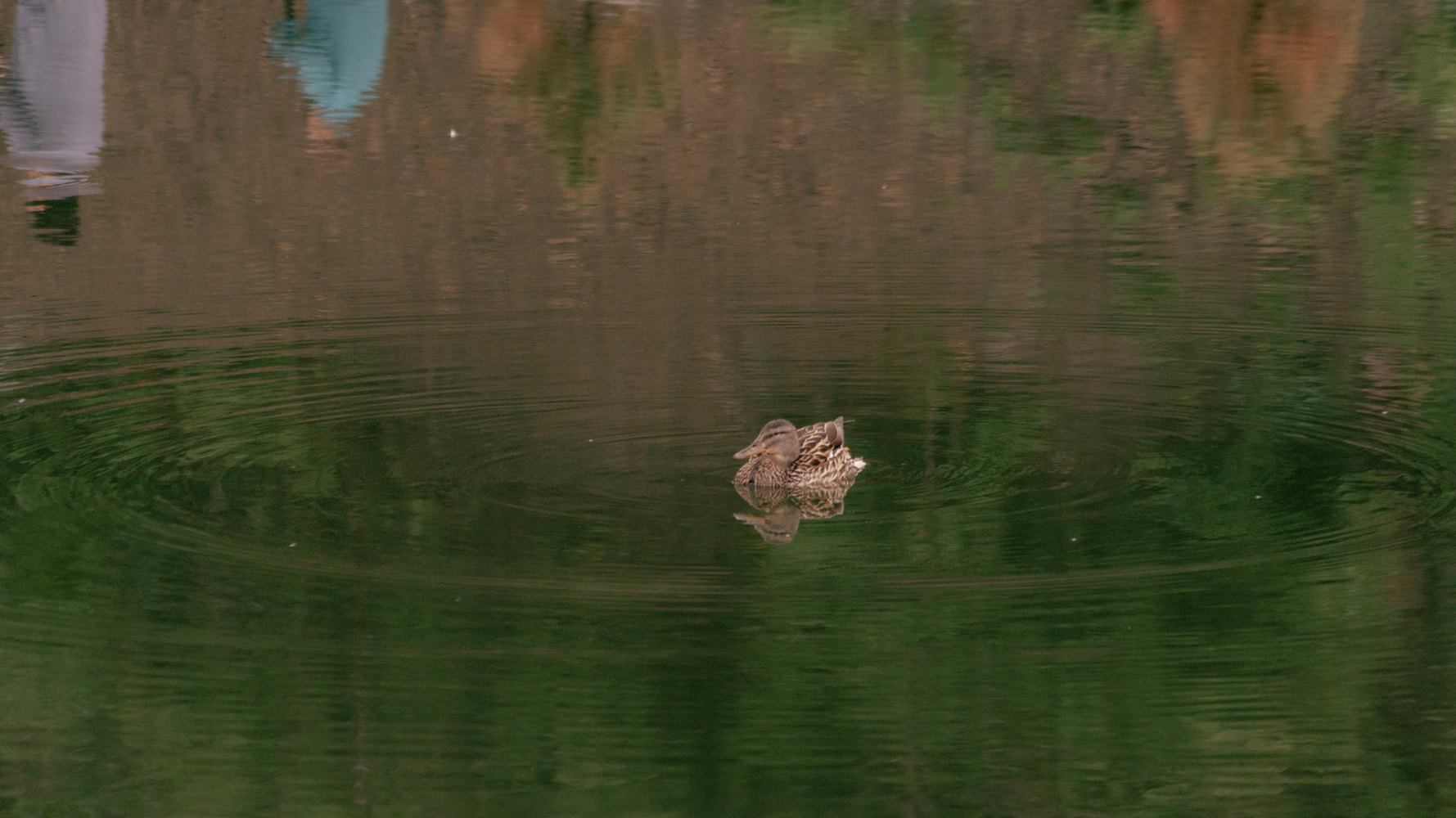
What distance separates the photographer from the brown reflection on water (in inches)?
869

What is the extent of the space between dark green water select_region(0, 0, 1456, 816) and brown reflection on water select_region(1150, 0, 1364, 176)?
0.44 ft

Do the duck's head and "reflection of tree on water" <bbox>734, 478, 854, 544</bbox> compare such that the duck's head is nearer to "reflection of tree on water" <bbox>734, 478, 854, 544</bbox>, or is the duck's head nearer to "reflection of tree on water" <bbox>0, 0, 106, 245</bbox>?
"reflection of tree on water" <bbox>734, 478, 854, 544</bbox>

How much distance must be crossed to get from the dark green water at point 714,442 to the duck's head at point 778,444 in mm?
349

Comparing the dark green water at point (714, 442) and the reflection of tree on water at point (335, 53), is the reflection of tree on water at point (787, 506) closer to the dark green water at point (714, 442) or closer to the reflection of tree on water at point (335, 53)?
the dark green water at point (714, 442)

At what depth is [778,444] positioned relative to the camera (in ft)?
36.2

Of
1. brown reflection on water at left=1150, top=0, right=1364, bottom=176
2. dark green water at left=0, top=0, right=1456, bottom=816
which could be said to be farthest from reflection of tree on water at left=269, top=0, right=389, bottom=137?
brown reflection on water at left=1150, top=0, right=1364, bottom=176

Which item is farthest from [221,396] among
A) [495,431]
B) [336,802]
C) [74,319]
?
[336,802]

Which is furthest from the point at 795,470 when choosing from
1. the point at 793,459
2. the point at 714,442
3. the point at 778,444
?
the point at 714,442

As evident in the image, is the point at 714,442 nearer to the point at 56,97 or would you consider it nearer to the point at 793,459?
the point at 793,459

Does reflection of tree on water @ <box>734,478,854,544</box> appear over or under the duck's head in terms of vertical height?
under

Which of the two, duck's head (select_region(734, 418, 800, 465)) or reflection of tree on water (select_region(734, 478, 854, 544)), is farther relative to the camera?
duck's head (select_region(734, 418, 800, 465))

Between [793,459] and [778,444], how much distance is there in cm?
11

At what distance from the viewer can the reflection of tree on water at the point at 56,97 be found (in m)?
21.0

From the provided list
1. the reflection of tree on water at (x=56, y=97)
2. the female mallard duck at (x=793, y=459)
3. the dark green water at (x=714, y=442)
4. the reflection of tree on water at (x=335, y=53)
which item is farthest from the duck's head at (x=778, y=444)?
the reflection of tree on water at (x=335, y=53)
